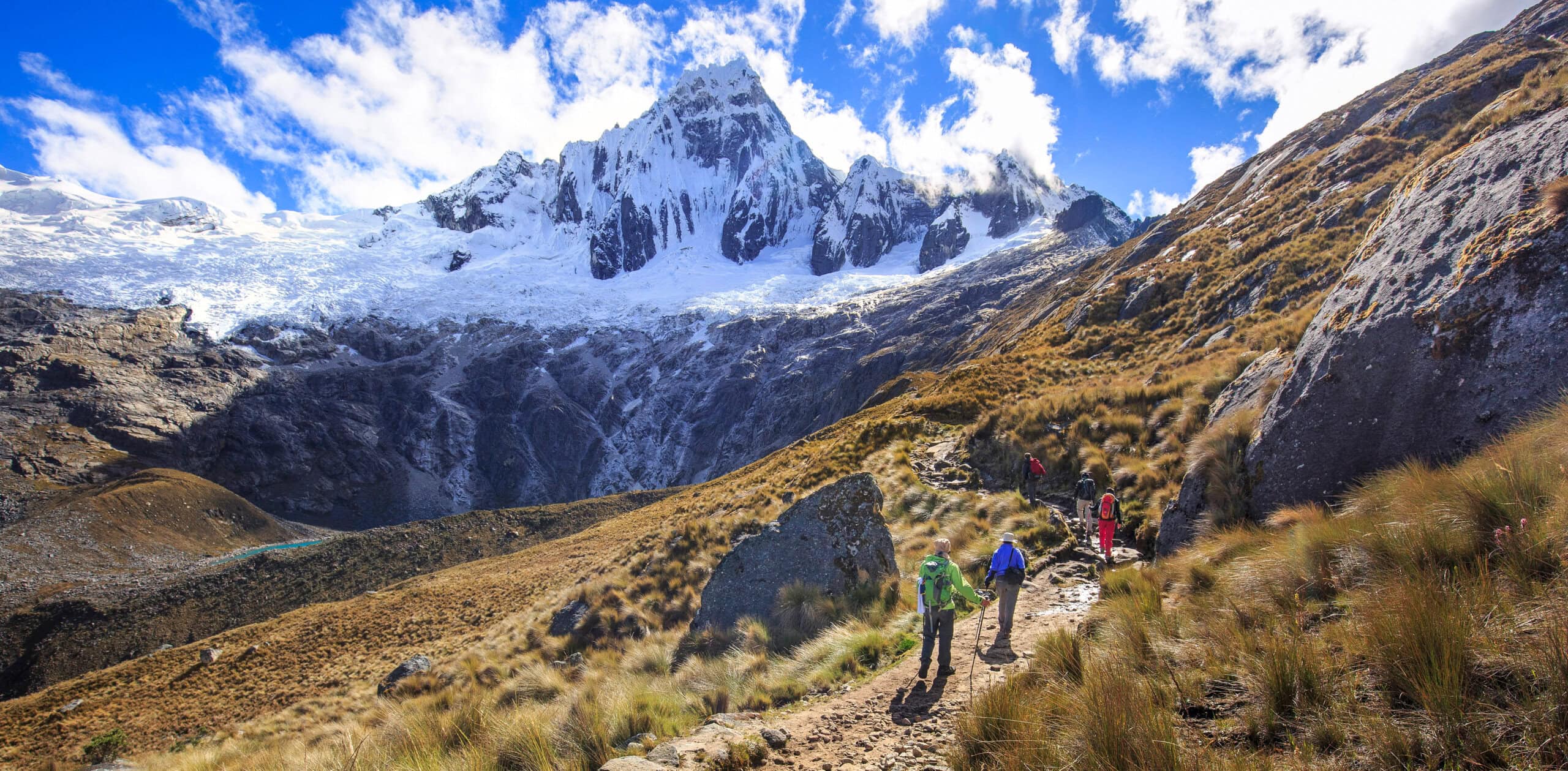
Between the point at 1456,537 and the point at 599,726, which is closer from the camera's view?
the point at 1456,537

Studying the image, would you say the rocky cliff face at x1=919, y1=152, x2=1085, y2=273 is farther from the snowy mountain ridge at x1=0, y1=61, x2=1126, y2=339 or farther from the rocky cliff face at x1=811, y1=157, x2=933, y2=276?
the rocky cliff face at x1=811, y1=157, x2=933, y2=276

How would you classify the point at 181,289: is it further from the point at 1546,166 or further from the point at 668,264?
the point at 1546,166

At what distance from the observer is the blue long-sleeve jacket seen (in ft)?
24.1

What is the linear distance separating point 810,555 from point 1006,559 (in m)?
4.14

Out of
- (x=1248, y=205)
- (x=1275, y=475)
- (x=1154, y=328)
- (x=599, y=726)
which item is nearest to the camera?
(x=599, y=726)

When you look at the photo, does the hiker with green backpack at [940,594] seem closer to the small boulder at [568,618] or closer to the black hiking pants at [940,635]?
the black hiking pants at [940,635]

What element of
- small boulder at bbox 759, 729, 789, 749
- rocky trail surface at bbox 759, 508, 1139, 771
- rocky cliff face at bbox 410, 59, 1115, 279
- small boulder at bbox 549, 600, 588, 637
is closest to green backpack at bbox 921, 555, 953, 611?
rocky trail surface at bbox 759, 508, 1139, 771

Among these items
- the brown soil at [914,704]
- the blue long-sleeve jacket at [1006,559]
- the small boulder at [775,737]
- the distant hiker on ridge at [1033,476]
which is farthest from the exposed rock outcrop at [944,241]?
the small boulder at [775,737]

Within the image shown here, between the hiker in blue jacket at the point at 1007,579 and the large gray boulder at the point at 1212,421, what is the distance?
223 cm

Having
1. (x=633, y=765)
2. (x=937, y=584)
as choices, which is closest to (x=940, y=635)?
(x=937, y=584)

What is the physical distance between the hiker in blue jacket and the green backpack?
0.65m

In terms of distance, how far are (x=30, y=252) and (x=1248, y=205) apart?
187 meters

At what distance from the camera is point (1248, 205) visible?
105ft

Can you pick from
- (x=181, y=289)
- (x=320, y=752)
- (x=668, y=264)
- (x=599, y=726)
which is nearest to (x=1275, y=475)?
(x=599, y=726)
